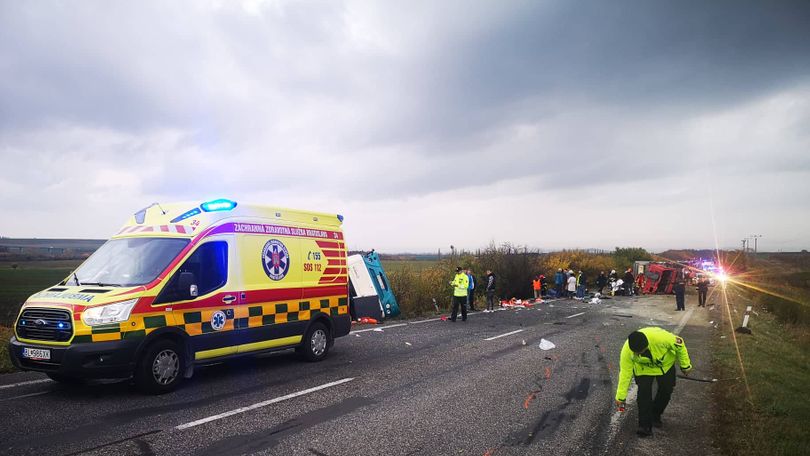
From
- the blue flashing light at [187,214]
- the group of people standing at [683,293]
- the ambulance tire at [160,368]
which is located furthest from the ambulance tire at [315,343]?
the group of people standing at [683,293]

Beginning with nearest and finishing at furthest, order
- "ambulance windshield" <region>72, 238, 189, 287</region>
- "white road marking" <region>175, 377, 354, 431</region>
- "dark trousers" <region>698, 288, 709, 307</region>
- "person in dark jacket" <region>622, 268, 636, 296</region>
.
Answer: "white road marking" <region>175, 377, 354, 431</region> < "ambulance windshield" <region>72, 238, 189, 287</region> < "dark trousers" <region>698, 288, 709, 307</region> < "person in dark jacket" <region>622, 268, 636, 296</region>

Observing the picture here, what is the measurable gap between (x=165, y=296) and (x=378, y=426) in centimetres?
328

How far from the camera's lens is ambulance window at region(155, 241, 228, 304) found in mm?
6411

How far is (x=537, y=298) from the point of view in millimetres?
26266

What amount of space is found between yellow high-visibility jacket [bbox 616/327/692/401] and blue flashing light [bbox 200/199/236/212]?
5785mm

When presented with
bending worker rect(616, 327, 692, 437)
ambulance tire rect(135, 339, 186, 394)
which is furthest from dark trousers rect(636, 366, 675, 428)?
ambulance tire rect(135, 339, 186, 394)

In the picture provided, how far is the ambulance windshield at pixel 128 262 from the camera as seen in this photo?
629 cm

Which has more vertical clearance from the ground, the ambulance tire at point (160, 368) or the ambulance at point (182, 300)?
the ambulance at point (182, 300)

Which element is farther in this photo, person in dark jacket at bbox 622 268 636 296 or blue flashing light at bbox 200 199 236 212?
person in dark jacket at bbox 622 268 636 296

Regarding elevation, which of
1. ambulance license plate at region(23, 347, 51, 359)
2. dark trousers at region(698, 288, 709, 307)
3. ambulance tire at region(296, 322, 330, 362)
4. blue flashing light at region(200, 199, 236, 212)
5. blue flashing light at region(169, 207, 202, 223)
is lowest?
dark trousers at region(698, 288, 709, 307)

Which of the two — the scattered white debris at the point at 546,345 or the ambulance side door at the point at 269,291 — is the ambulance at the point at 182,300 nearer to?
the ambulance side door at the point at 269,291

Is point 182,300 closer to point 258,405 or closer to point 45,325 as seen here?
point 45,325

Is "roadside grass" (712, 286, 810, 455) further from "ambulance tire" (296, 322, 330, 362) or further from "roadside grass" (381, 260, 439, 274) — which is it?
"roadside grass" (381, 260, 439, 274)

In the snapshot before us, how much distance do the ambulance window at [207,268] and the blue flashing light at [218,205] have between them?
1.71 ft
